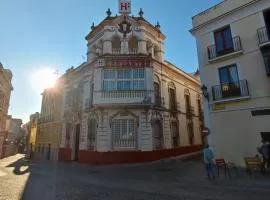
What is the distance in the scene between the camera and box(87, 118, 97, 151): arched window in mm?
17125

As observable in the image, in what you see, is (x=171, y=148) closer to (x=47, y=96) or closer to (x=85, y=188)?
(x=85, y=188)

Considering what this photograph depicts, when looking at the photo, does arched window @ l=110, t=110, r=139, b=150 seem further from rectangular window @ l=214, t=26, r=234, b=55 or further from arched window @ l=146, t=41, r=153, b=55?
rectangular window @ l=214, t=26, r=234, b=55

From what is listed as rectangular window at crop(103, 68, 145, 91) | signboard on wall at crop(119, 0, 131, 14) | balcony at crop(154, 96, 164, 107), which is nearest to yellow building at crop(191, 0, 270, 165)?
balcony at crop(154, 96, 164, 107)

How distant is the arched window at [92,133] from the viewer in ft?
56.2

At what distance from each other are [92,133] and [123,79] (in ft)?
17.5

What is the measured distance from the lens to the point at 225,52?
1349cm

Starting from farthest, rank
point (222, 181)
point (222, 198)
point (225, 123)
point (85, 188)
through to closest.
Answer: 1. point (225, 123)
2. point (222, 181)
3. point (85, 188)
4. point (222, 198)

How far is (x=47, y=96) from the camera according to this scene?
3019 cm

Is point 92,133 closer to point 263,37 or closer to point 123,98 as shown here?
point 123,98

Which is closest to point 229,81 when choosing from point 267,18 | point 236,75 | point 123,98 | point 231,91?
point 236,75

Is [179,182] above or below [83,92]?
below

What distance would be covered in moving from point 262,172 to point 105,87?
39.7 feet

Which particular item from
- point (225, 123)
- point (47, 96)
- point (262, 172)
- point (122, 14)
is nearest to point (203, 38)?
point (225, 123)

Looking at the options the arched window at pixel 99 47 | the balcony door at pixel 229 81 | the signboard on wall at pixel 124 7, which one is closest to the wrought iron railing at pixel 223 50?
the balcony door at pixel 229 81
